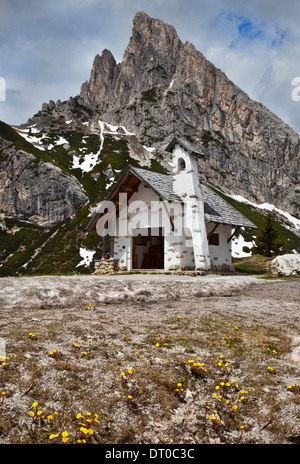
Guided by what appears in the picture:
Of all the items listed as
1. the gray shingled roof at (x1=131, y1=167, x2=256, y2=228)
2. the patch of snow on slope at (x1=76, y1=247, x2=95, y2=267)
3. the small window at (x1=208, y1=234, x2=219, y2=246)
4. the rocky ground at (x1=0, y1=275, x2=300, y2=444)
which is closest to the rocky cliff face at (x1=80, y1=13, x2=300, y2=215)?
the patch of snow on slope at (x1=76, y1=247, x2=95, y2=267)

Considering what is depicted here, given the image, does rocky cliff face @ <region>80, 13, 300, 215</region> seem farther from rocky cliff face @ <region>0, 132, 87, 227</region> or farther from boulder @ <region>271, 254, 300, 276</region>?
boulder @ <region>271, 254, 300, 276</region>

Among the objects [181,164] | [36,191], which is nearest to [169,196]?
[181,164]

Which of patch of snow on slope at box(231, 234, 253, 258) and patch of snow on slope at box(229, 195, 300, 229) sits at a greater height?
patch of snow on slope at box(229, 195, 300, 229)

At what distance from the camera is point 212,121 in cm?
13538

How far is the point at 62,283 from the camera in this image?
9.64 meters

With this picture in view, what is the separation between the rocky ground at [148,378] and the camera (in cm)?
333

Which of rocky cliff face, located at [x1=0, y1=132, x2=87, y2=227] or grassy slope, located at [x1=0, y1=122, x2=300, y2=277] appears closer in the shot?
grassy slope, located at [x1=0, y1=122, x2=300, y2=277]

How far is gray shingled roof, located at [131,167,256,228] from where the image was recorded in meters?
21.7

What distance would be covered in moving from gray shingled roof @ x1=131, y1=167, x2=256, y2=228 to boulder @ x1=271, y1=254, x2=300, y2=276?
5.24 meters

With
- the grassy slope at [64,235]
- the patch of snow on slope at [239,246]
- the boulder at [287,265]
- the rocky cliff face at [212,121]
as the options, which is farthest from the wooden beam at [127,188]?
the rocky cliff face at [212,121]

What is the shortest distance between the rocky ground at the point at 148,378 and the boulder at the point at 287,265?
13895 mm

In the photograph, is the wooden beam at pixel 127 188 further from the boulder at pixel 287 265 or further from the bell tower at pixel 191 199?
the boulder at pixel 287 265

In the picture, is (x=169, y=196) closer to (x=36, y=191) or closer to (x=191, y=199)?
(x=191, y=199)
